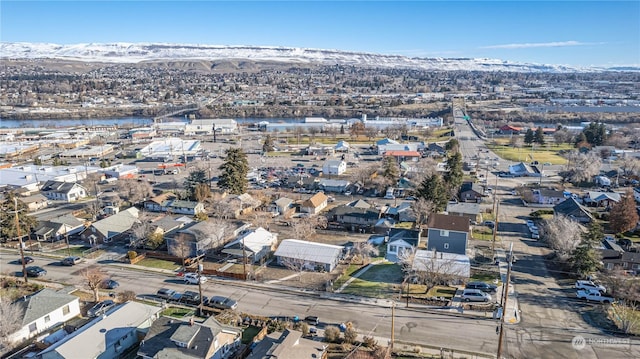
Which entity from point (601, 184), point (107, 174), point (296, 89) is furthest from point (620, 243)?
point (296, 89)

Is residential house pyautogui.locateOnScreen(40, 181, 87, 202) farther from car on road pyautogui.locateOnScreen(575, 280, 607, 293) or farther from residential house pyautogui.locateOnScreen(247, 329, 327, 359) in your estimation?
car on road pyautogui.locateOnScreen(575, 280, 607, 293)

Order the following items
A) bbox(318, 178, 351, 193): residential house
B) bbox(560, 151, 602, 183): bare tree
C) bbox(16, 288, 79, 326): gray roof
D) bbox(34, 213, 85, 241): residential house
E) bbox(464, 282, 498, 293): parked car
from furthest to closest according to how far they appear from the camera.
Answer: bbox(560, 151, 602, 183): bare tree → bbox(318, 178, 351, 193): residential house → bbox(34, 213, 85, 241): residential house → bbox(464, 282, 498, 293): parked car → bbox(16, 288, 79, 326): gray roof

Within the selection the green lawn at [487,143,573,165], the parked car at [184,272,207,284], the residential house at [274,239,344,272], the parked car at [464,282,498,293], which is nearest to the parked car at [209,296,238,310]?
the parked car at [184,272,207,284]

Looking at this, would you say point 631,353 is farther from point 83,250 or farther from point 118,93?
point 118,93

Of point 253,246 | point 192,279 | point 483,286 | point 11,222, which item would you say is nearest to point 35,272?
point 11,222

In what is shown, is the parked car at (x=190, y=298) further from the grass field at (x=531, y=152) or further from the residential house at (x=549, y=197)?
the grass field at (x=531, y=152)

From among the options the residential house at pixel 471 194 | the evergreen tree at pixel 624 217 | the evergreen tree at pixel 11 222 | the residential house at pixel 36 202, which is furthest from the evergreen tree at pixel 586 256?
the residential house at pixel 36 202
